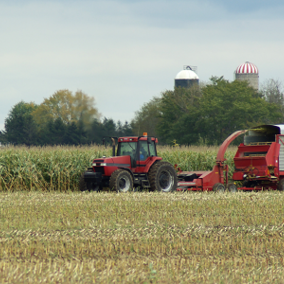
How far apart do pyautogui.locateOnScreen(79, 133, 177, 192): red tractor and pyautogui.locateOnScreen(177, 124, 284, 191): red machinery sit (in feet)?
3.09

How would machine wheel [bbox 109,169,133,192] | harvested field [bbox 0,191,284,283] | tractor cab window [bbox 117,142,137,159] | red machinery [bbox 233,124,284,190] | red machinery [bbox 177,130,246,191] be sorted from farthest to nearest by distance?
red machinery [bbox 233,124,284,190] → red machinery [bbox 177,130,246,191] → tractor cab window [bbox 117,142,137,159] → machine wheel [bbox 109,169,133,192] → harvested field [bbox 0,191,284,283]

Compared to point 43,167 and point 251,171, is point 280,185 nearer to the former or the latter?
point 251,171

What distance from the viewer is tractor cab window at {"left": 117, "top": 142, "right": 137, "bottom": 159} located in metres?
15.1

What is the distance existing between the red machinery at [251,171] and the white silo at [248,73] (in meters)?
49.7

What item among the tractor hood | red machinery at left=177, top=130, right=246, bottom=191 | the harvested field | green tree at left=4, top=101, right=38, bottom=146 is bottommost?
the harvested field

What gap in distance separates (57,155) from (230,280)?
13017 millimetres

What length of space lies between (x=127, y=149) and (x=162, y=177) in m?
1.45

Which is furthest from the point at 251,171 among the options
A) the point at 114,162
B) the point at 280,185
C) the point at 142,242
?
the point at 142,242

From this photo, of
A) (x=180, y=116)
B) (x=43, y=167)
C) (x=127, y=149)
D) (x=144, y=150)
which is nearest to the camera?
(x=144, y=150)

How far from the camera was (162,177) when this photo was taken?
15.3 m

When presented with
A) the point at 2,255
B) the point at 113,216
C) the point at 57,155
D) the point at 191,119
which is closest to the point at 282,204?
the point at 113,216

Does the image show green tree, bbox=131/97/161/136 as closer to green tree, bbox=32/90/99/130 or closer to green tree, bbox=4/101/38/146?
green tree, bbox=32/90/99/130

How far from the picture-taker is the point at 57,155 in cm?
1767

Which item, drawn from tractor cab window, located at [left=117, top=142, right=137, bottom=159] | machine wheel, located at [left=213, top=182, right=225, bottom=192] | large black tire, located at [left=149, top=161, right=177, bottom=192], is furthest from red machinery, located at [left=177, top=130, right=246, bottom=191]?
tractor cab window, located at [left=117, top=142, right=137, bottom=159]
